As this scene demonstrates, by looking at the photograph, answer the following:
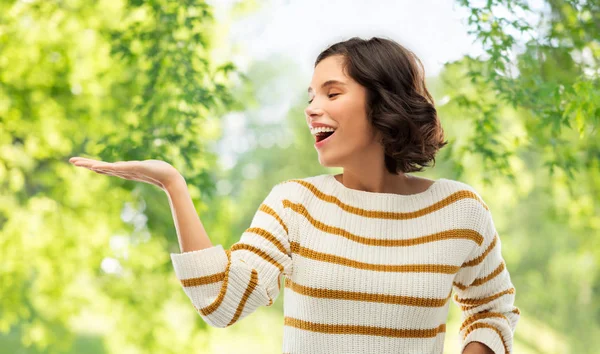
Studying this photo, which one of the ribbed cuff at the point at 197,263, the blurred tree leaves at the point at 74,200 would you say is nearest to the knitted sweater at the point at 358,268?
the ribbed cuff at the point at 197,263

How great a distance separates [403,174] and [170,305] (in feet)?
12.9

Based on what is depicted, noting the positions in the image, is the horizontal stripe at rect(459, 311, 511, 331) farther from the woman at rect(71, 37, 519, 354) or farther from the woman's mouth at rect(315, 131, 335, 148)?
the woman's mouth at rect(315, 131, 335, 148)

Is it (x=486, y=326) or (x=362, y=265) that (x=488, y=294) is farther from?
(x=362, y=265)

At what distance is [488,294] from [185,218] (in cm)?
62

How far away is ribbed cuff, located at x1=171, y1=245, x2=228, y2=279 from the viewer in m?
1.07

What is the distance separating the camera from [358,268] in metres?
1.20

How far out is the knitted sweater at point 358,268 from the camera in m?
1.13

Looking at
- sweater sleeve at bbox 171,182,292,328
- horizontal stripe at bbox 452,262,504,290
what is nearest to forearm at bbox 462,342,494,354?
horizontal stripe at bbox 452,262,504,290

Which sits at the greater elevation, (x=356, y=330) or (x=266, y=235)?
(x=266, y=235)

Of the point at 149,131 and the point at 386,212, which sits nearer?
the point at 386,212

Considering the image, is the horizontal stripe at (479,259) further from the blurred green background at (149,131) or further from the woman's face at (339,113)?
the blurred green background at (149,131)

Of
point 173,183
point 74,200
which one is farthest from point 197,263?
point 74,200

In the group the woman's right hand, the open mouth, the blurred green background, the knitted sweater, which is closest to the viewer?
the woman's right hand

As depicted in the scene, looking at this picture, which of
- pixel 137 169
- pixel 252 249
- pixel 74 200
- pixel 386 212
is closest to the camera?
pixel 137 169
